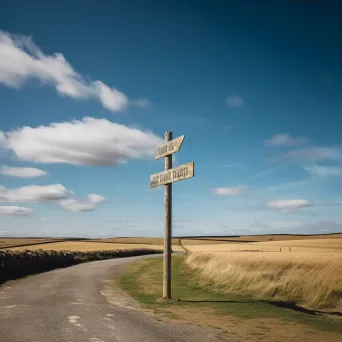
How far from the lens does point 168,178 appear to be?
13.9 m

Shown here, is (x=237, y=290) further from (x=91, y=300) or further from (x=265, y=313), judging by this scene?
(x=91, y=300)

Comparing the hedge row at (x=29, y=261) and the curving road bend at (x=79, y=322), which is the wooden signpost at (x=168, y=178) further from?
the hedge row at (x=29, y=261)

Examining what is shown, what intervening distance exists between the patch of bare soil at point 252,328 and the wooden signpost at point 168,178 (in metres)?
2.47

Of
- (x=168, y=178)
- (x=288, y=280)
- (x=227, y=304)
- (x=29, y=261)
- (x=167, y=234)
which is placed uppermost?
(x=168, y=178)

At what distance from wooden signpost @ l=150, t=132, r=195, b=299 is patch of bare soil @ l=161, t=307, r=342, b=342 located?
2471 millimetres

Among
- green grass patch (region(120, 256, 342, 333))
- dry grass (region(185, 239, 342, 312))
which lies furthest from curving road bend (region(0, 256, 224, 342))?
dry grass (region(185, 239, 342, 312))

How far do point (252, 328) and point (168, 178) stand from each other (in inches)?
249

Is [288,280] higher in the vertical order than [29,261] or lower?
higher

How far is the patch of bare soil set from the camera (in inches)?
323

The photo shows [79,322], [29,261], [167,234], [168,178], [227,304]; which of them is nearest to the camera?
[79,322]

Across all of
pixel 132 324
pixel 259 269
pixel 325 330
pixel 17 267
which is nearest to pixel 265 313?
pixel 325 330

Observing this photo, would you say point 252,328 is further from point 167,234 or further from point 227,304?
point 167,234

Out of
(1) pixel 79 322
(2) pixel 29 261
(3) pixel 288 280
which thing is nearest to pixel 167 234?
(3) pixel 288 280

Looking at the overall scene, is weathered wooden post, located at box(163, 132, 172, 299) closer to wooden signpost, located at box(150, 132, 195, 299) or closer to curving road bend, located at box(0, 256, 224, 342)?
wooden signpost, located at box(150, 132, 195, 299)
